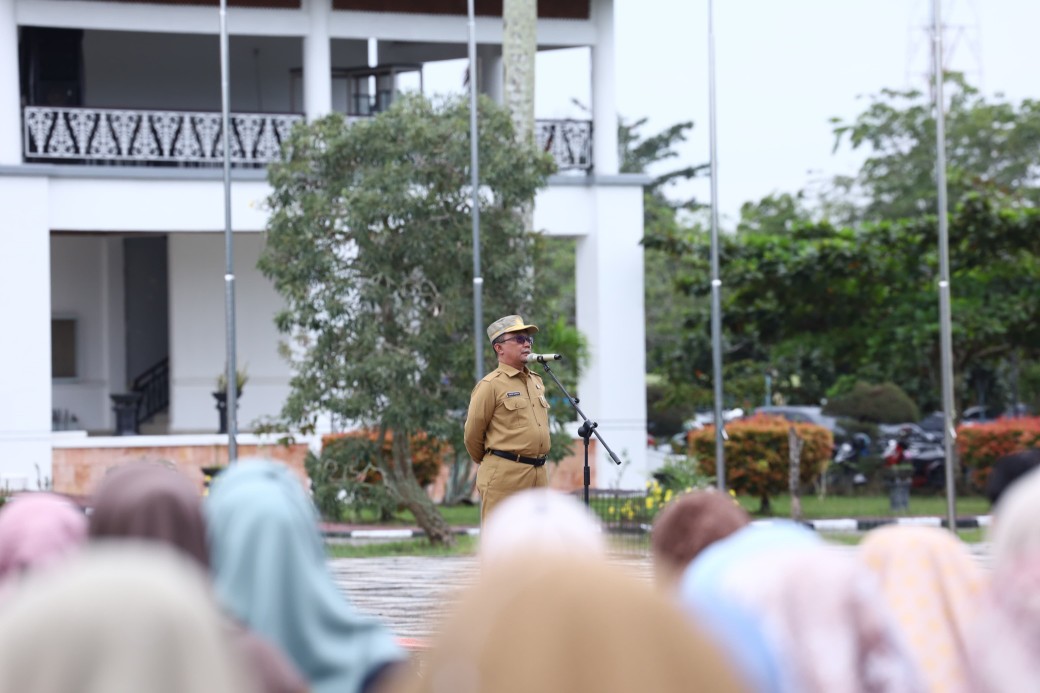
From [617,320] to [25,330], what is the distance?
8114 mm

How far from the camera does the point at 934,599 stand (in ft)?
10.9

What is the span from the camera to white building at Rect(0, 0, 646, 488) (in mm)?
19500

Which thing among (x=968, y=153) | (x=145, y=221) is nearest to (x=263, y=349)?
(x=145, y=221)

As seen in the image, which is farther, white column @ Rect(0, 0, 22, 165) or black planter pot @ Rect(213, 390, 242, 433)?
black planter pot @ Rect(213, 390, 242, 433)

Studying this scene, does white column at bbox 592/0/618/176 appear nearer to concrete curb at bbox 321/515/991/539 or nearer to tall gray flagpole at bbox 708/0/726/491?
tall gray flagpole at bbox 708/0/726/491

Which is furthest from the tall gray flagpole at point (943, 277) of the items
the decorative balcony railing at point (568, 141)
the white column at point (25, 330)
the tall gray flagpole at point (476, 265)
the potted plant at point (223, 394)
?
the white column at point (25, 330)

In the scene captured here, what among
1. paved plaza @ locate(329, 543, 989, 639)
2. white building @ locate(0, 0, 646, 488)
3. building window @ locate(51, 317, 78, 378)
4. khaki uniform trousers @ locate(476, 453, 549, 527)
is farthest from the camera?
building window @ locate(51, 317, 78, 378)

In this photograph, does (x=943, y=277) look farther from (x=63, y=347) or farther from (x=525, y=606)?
(x=525, y=606)

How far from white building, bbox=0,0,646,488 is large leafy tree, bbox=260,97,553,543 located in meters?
2.27

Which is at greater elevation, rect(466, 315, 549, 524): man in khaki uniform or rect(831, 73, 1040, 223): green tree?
rect(831, 73, 1040, 223): green tree

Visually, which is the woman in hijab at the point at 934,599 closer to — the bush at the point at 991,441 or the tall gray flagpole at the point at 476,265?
the tall gray flagpole at the point at 476,265

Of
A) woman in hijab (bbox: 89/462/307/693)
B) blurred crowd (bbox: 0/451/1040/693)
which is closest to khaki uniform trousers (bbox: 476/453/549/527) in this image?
blurred crowd (bbox: 0/451/1040/693)

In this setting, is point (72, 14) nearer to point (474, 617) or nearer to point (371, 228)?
point (371, 228)

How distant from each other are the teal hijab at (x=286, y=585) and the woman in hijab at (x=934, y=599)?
1201 millimetres
